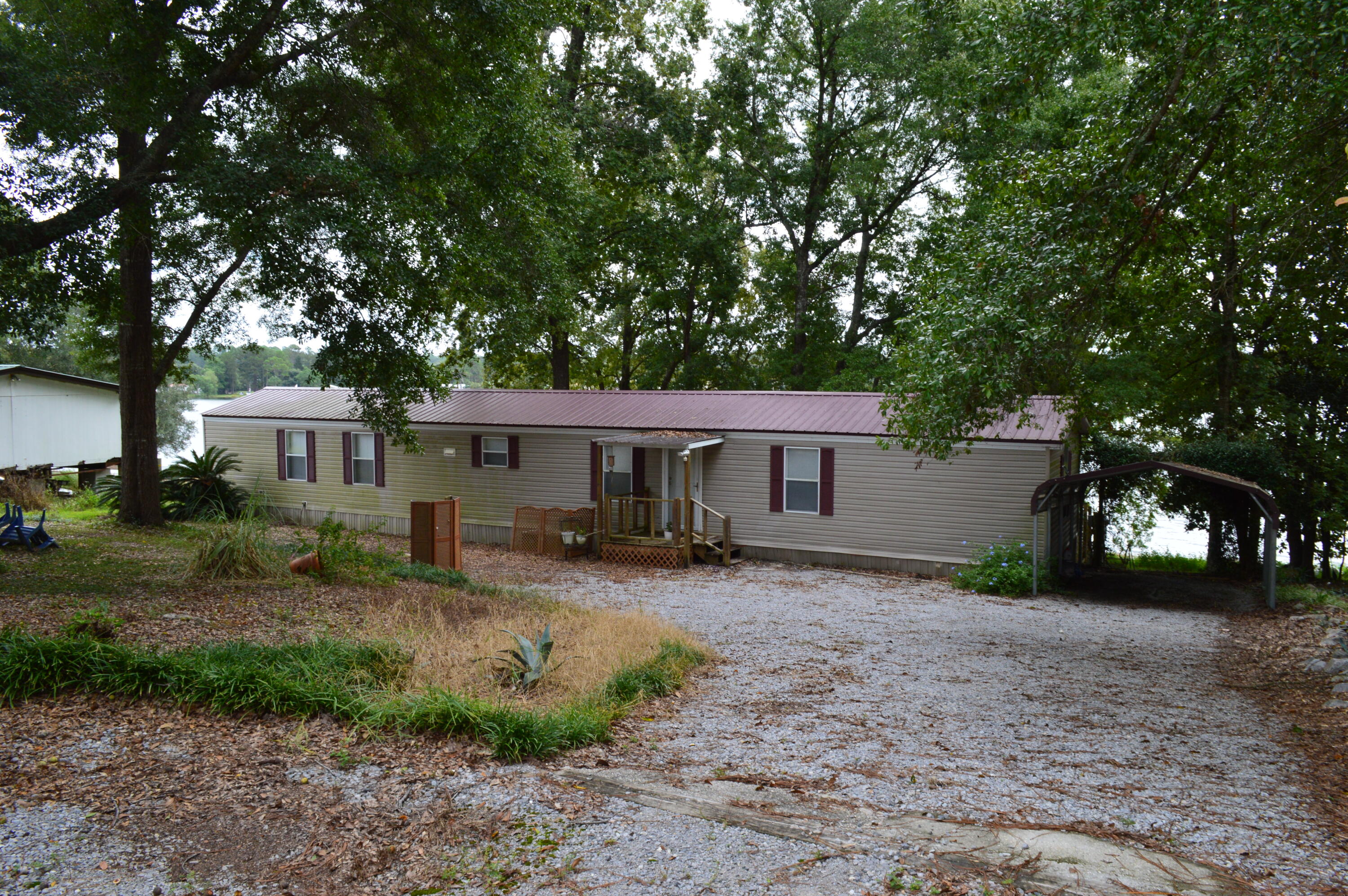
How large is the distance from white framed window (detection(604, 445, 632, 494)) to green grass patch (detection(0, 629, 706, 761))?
1069 cm

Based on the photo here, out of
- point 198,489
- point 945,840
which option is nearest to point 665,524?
point 198,489

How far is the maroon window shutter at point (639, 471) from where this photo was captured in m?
17.1

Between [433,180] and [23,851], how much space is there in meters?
9.98

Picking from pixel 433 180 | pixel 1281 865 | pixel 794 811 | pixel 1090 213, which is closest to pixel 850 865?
pixel 794 811

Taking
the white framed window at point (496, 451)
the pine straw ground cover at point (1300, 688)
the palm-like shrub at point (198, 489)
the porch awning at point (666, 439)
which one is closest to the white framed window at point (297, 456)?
the palm-like shrub at point (198, 489)

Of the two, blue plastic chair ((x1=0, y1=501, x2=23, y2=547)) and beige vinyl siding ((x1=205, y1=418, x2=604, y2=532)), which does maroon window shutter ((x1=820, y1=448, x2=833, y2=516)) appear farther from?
blue plastic chair ((x1=0, y1=501, x2=23, y2=547))

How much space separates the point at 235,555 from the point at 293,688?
Answer: 488 cm

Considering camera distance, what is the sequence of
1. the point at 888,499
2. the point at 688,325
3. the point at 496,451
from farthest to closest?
1. the point at 688,325
2. the point at 496,451
3. the point at 888,499

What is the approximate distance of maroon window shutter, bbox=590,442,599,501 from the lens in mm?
17406

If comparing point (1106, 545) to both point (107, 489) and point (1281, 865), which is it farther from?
point (107, 489)

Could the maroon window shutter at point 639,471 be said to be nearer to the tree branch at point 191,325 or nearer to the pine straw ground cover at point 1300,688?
the tree branch at point 191,325

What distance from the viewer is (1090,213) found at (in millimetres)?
8859

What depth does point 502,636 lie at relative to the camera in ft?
25.8

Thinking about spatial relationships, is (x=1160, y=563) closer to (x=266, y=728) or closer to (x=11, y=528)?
(x=266, y=728)
